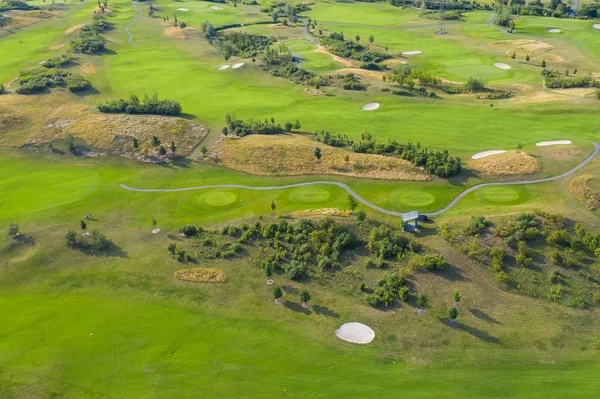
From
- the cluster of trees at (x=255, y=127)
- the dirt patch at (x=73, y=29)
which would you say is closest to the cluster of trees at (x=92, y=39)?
the dirt patch at (x=73, y=29)

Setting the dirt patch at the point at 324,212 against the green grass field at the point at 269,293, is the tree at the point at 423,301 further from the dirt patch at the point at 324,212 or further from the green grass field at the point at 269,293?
the dirt patch at the point at 324,212

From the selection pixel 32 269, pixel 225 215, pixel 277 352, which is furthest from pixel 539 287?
pixel 32 269

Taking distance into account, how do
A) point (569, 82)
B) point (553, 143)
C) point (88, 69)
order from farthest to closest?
point (88, 69) → point (569, 82) → point (553, 143)

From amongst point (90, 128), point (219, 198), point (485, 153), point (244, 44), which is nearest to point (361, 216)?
point (219, 198)

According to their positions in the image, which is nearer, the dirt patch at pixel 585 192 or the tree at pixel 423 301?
the tree at pixel 423 301

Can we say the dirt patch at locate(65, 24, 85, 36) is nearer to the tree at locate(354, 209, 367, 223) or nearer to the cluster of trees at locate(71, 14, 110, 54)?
the cluster of trees at locate(71, 14, 110, 54)

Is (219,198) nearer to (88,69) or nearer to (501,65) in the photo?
(88,69)

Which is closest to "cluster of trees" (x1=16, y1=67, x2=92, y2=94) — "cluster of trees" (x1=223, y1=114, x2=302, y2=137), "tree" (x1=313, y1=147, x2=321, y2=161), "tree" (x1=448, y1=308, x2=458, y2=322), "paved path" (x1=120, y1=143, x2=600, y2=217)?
"cluster of trees" (x1=223, y1=114, x2=302, y2=137)
